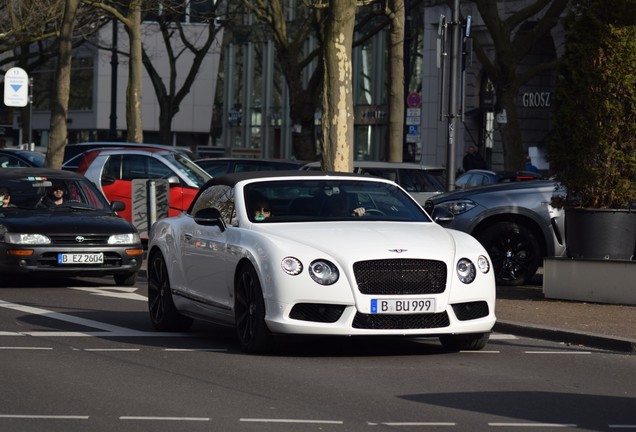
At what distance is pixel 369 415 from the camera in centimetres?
893

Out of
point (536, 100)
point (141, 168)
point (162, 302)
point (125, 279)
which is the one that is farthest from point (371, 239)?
point (536, 100)

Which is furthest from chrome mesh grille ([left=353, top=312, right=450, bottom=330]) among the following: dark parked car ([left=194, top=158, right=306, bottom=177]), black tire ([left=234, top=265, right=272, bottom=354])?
dark parked car ([left=194, top=158, right=306, bottom=177])

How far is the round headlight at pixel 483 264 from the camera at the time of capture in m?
12.0

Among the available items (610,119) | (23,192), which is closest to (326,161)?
(23,192)

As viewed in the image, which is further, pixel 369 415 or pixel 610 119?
pixel 610 119

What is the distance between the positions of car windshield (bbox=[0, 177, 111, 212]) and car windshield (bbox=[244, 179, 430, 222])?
23.1 feet

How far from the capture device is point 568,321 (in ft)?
47.7

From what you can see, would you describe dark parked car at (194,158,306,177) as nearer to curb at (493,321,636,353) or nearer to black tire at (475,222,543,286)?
black tire at (475,222,543,286)

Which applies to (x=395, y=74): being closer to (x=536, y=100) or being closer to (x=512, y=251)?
(x=512, y=251)

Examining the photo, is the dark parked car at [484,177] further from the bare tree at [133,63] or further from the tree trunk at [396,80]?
the bare tree at [133,63]

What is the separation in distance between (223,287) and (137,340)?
1.10 meters

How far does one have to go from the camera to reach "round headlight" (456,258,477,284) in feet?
38.7

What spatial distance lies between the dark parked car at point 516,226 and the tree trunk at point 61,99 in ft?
49.4

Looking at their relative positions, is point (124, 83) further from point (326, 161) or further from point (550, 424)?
point (550, 424)
